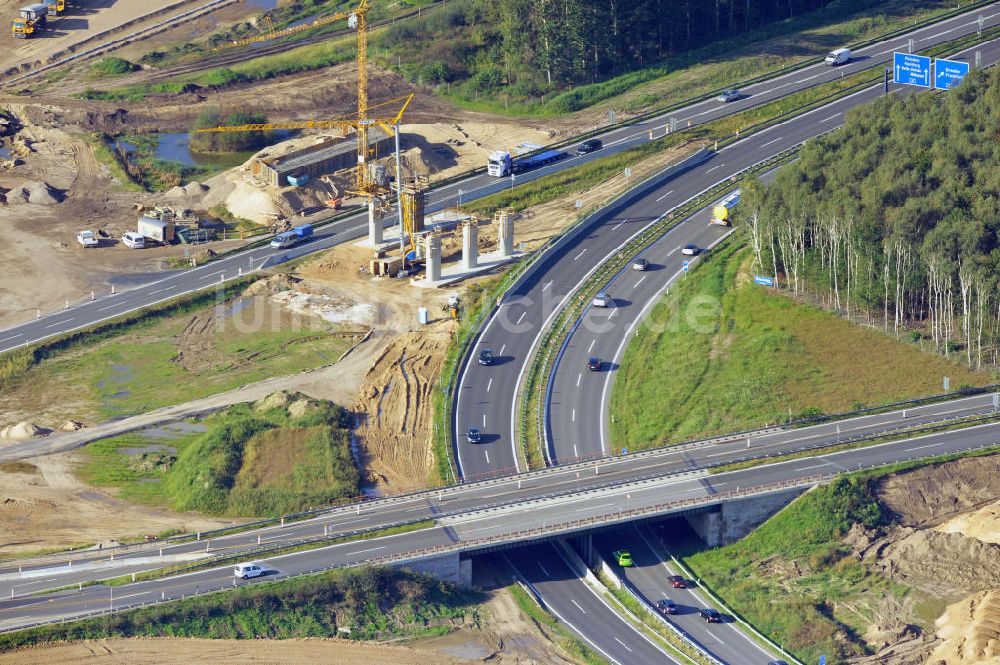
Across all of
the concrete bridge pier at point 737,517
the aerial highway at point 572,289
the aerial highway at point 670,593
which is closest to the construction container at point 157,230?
the aerial highway at point 572,289

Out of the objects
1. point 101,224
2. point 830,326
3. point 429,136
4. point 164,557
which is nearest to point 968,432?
point 830,326

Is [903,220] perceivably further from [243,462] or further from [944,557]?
[243,462]

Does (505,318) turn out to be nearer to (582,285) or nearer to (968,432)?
(582,285)

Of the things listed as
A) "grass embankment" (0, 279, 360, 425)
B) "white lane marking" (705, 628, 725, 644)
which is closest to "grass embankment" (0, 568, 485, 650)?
"white lane marking" (705, 628, 725, 644)

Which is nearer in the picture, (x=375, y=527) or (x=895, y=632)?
(x=895, y=632)

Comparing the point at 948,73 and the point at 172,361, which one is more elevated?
the point at 948,73

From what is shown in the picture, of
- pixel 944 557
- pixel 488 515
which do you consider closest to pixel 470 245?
pixel 488 515
